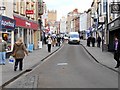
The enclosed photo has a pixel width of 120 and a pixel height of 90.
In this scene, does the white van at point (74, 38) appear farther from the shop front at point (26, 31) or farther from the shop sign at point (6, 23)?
the shop sign at point (6, 23)

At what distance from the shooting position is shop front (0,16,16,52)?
93.4ft

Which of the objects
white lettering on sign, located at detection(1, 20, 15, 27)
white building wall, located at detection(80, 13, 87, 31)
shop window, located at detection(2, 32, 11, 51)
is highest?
white building wall, located at detection(80, 13, 87, 31)

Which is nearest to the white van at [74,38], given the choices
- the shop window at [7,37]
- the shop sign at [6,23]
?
the shop sign at [6,23]

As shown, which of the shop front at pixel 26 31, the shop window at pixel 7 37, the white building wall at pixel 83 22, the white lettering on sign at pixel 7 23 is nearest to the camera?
the white lettering on sign at pixel 7 23

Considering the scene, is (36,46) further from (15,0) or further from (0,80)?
(0,80)

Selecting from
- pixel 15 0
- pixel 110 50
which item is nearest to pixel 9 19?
pixel 15 0

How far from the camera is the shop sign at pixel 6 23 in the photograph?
28.1 metres

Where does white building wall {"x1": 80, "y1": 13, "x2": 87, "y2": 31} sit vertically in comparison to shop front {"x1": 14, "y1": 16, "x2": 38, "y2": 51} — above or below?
above

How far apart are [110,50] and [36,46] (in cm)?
1286

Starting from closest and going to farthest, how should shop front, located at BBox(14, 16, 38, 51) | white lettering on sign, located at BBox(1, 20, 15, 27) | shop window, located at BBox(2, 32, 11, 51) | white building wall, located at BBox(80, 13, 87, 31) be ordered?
1. white lettering on sign, located at BBox(1, 20, 15, 27)
2. shop window, located at BBox(2, 32, 11, 51)
3. shop front, located at BBox(14, 16, 38, 51)
4. white building wall, located at BBox(80, 13, 87, 31)

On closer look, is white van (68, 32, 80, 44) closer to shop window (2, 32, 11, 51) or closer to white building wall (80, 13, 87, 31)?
shop window (2, 32, 11, 51)

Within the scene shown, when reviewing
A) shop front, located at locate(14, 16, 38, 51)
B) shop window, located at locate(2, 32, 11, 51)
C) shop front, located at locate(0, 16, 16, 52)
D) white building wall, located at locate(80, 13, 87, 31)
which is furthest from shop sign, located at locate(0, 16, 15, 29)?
white building wall, located at locate(80, 13, 87, 31)

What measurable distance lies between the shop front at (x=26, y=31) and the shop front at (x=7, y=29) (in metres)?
2.19

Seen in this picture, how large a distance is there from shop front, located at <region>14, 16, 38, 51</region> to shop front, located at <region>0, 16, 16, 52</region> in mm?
2189
